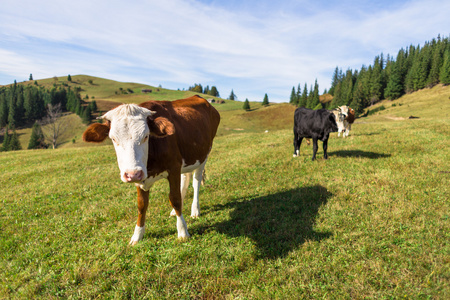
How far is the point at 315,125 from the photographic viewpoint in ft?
39.9

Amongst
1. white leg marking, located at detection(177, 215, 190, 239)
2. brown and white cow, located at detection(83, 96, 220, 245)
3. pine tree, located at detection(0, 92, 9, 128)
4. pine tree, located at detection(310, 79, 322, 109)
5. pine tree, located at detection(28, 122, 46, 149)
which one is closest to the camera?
brown and white cow, located at detection(83, 96, 220, 245)

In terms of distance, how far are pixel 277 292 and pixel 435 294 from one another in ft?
7.56

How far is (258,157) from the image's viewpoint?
520 inches

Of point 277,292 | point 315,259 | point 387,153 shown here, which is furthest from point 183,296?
point 387,153

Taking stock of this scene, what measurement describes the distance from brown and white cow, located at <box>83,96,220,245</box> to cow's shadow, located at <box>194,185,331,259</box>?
125cm

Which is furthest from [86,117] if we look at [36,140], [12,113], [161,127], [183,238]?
[161,127]

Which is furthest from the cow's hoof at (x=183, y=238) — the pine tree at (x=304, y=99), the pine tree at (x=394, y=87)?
the pine tree at (x=304, y=99)

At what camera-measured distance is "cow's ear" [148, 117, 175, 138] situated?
4.01 m

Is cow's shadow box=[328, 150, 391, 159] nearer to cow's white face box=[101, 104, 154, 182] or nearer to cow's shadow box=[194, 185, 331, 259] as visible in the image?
cow's shadow box=[194, 185, 331, 259]

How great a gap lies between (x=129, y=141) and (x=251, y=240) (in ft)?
11.1

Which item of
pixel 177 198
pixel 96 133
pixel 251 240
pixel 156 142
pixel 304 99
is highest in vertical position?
pixel 304 99

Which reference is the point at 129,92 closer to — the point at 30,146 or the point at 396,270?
the point at 30,146

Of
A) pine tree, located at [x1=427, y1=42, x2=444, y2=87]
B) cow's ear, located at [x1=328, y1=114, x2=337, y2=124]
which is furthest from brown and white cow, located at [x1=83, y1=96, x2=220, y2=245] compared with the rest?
pine tree, located at [x1=427, y1=42, x2=444, y2=87]

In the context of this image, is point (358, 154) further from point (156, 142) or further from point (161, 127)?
point (161, 127)
